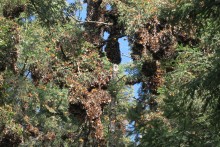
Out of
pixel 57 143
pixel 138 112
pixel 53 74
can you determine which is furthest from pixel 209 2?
pixel 57 143

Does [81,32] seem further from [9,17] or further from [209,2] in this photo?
[209,2]

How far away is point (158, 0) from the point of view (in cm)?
979

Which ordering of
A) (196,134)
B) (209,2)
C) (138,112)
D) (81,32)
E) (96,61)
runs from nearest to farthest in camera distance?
(209,2), (196,134), (96,61), (81,32), (138,112)

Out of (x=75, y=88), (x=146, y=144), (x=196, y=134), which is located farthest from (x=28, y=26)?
(x=196, y=134)

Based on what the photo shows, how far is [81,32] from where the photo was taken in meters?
12.0

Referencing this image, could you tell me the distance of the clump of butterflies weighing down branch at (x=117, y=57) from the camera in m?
7.49

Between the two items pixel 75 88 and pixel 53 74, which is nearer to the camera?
pixel 75 88

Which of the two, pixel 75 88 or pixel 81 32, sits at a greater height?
pixel 81 32

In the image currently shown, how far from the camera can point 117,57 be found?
1200 centimetres

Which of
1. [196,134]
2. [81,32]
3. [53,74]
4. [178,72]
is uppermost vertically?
[81,32]

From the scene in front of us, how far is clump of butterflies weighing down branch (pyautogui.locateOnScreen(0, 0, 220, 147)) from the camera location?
24.6 ft

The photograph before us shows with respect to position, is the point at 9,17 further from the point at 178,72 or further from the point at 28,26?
the point at 178,72

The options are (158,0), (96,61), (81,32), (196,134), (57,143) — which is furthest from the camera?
(57,143)

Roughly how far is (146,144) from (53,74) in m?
3.13
